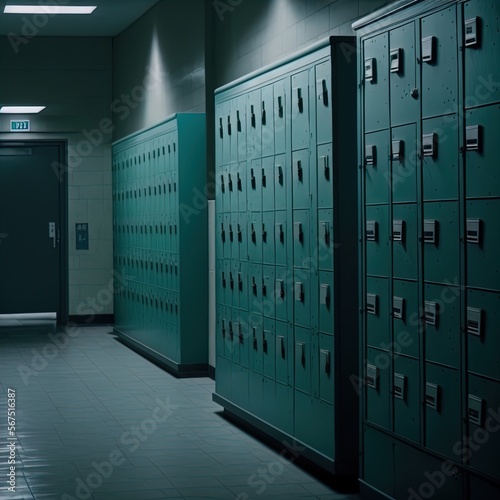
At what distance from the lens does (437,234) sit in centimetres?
442

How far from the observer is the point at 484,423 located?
4.05m

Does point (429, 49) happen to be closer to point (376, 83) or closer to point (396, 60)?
point (396, 60)

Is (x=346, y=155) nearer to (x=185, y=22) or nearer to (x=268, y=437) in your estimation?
(x=268, y=437)

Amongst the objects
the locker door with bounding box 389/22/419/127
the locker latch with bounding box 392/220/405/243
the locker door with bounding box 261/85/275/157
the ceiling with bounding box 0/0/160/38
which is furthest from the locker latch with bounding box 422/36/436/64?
the ceiling with bounding box 0/0/160/38

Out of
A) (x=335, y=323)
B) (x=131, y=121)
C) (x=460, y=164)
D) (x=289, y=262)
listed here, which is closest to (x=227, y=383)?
(x=289, y=262)

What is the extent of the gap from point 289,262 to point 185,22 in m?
4.42

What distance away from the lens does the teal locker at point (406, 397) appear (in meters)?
4.62

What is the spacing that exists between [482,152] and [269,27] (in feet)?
12.8

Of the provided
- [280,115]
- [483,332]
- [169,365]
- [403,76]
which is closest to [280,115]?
[280,115]

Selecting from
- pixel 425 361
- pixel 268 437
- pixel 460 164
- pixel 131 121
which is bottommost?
pixel 268 437

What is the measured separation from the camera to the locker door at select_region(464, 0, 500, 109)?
3945 mm

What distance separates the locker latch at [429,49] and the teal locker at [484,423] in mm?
1326

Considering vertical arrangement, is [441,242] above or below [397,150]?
below

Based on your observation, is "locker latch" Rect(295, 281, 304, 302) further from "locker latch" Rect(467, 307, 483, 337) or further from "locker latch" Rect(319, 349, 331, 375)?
"locker latch" Rect(467, 307, 483, 337)
